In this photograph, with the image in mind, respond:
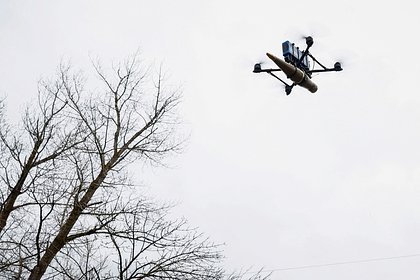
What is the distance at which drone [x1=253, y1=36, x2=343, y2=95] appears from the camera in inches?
264

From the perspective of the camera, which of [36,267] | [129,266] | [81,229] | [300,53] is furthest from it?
[81,229]

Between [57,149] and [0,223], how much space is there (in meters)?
2.21

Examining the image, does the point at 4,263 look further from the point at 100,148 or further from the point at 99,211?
the point at 100,148

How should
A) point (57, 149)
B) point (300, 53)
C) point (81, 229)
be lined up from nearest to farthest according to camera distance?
point (300, 53) < point (81, 229) < point (57, 149)

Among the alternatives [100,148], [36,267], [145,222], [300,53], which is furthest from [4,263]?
[300,53]

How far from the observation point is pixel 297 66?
695 centimetres

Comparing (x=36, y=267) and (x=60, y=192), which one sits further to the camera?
(x=60, y=192)

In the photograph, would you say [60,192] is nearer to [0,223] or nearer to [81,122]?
[0,223]

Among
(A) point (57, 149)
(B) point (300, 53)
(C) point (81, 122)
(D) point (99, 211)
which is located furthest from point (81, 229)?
(B) point (300, 53)

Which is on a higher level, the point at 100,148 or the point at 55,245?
the point at 100,148

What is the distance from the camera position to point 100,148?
34.5 ft

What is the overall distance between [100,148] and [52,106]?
173cm

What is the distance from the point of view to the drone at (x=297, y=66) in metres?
6.71

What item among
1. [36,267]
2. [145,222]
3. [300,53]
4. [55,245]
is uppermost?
[300,53]
